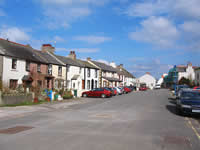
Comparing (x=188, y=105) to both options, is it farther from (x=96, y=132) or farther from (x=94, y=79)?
(x=94, y=79)

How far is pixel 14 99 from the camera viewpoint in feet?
64.3

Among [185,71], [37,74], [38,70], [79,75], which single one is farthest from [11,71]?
[185,71]

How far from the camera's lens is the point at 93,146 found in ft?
22.6

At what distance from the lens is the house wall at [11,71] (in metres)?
23.7

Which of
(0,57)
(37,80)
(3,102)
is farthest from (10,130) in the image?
(37,80)

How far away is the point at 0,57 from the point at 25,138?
17.7 m

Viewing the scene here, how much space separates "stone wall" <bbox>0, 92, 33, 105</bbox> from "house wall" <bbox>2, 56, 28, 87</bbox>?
2.99 metres

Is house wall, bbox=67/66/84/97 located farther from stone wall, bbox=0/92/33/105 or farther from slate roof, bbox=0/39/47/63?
stone wall, bbox=0/92/33/105

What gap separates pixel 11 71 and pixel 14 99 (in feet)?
20.1

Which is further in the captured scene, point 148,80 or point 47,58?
point 148,80

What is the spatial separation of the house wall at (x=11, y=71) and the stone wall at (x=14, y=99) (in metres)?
2.99

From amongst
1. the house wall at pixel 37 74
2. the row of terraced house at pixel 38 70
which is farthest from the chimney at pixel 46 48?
the house wall at pixel 37 74

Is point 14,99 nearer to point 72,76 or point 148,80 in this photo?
point 72,76

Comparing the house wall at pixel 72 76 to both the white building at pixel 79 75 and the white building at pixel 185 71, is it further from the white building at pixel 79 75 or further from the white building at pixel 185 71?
the white building at pixel 185 71
